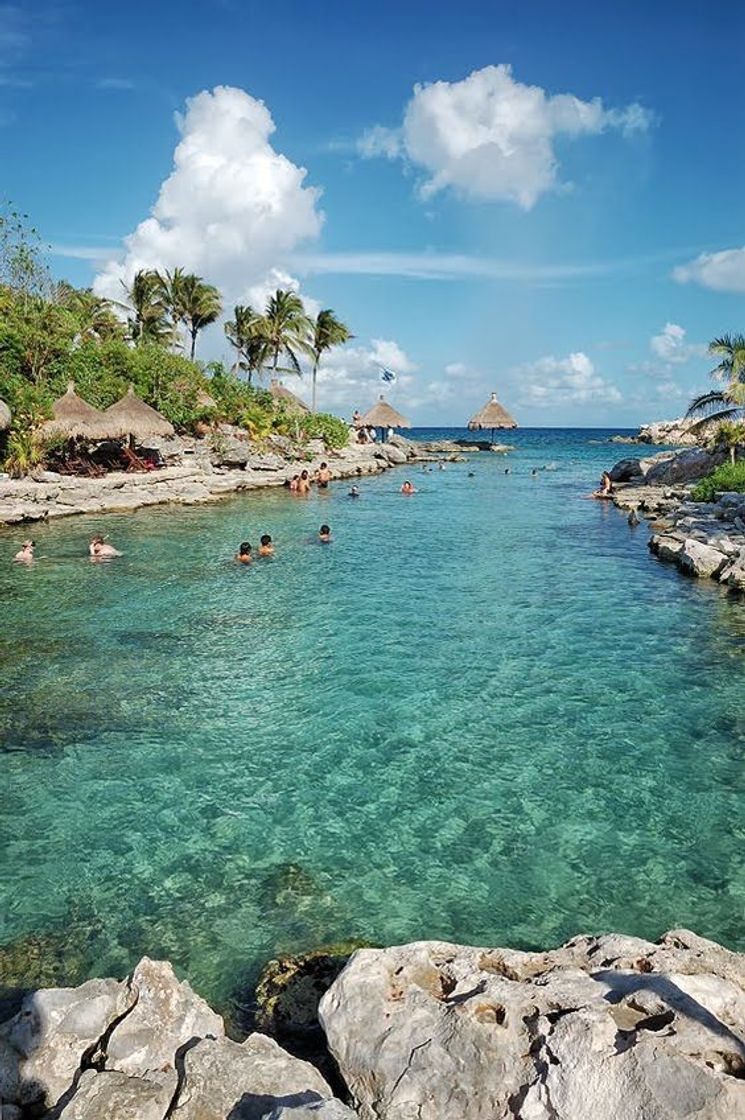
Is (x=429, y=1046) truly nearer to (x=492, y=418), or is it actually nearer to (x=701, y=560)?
(x=701, y=560)

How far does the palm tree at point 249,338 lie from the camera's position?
5288 centimetres

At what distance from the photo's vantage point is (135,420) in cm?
3117

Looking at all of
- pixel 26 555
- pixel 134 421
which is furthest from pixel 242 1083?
pixel 134 421

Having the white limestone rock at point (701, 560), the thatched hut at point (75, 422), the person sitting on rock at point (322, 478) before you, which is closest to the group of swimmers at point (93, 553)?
the thatched hut at point (75, 422)

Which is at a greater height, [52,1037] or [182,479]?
[182,479]

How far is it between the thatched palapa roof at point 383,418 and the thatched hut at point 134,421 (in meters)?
35.0

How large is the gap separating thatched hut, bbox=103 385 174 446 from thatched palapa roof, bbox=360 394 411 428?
35.0 m

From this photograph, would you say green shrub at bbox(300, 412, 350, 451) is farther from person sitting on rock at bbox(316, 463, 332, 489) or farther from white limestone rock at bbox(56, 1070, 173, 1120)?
white limestone rock at bbox(56, 1070, 173, 1120)

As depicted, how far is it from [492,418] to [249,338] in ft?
95.0

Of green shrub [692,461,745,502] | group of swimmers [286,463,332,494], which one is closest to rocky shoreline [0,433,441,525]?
group of swimmers [286,463,332,494]

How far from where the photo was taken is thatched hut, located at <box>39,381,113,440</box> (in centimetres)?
2912

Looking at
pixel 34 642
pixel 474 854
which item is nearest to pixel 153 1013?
pixel 474 854

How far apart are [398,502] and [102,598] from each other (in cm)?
1964

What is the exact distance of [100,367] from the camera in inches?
1435
